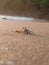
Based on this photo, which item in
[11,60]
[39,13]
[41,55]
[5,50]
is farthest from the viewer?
[39,13]

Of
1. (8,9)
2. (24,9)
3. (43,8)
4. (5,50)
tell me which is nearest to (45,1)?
(43,8)

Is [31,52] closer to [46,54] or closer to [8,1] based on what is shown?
[46,54]

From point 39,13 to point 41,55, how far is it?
1023cm

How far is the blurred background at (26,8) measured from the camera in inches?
496

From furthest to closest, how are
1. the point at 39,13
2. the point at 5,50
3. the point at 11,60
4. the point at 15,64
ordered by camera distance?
the point at 39,13
the point at 5,50
the point at 11,60
the point at 15,64

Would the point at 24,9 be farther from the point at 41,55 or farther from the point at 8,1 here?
the point at 41,55

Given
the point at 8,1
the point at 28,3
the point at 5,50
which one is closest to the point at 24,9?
the point at 28,3

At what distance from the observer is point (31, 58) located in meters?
2.29

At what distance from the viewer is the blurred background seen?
1259 centimetres

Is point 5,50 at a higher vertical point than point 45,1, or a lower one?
lower

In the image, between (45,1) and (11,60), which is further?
(45,1)

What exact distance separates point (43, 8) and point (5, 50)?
34.1 ft

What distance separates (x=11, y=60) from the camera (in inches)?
85.9

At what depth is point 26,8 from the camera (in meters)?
13.3
